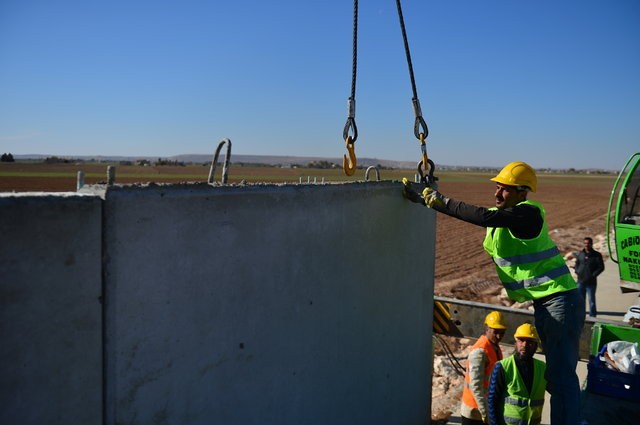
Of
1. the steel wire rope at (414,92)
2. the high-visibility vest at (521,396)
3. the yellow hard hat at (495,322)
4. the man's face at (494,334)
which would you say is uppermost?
the steel wire rope at (414,92)

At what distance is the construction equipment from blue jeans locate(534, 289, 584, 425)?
3922 millimetres

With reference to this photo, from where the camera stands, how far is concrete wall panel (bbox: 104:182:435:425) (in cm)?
198

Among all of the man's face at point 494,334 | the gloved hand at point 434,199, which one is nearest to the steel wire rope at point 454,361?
the man's face at point 494,334

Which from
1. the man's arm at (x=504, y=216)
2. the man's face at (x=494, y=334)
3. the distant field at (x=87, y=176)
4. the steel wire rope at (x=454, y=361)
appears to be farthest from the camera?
the steel wire rope at (x=454, y=361)

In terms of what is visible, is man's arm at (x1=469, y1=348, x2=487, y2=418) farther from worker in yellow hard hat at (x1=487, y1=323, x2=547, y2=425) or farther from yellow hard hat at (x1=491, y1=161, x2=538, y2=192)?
yellow hard hat at (x1=491, y1=161, x2=538, y2=192)

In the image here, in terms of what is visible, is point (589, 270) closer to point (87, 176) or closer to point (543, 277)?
point (543, 277)

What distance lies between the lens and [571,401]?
391 centimetres

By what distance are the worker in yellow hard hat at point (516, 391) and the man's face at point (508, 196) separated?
4.24 feet

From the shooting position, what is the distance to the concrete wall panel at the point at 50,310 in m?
1.63

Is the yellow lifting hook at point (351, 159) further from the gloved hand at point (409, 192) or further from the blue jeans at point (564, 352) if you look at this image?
the blue jeans at point (564, 352)

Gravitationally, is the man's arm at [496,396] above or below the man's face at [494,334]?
below

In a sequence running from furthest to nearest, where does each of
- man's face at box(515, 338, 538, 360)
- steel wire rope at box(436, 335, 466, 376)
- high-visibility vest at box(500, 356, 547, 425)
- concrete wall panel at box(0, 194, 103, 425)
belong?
steel wire rope at box(436, 335, 466, 376) < man's face at box(515, 338, 538, 360) < high-visibility vest at box(500, 356, 547, 425) < concrete wall panel at box(0, 194, 103, 425)

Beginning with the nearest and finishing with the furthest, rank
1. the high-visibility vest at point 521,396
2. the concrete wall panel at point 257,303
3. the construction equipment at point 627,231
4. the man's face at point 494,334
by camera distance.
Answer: the concrete wall panel at point 257,303, the high-visibility vest at point 521,396, the man's face at point 494,334, the construction equipment at point 627,231

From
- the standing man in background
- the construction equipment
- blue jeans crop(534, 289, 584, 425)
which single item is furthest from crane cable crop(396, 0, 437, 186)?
the standing man in background
